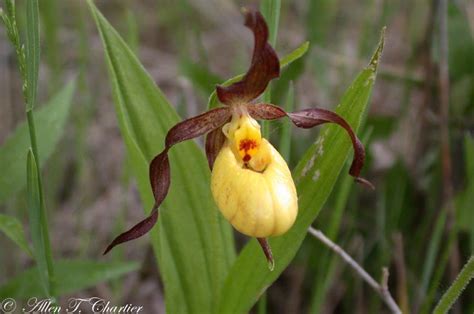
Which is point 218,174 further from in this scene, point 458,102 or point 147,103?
point 458,102

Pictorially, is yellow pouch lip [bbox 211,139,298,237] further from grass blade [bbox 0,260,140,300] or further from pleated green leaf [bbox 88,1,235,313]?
grass blade [bbox 0,260,140,300]

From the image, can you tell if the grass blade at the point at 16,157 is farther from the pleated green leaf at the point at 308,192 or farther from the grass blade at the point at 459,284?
the grass blade at the point at 459,284

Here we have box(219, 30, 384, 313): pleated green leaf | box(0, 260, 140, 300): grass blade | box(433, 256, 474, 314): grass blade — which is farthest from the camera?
box(0, 260, 140, 300): grass blade

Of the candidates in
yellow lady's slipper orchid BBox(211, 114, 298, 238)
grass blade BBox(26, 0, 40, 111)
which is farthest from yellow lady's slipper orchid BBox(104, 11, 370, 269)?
grass blade BBox(26, 0, 40, 111)

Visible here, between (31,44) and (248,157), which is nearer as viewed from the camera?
(31,44)

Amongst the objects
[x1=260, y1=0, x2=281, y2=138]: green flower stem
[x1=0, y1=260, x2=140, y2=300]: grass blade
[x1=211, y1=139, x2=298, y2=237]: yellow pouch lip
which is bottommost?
[x1=0, y1=260, x2=140, y2=300]: grass blade

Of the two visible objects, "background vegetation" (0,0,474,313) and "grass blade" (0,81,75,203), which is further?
"grass blade" (0,81,75,203)

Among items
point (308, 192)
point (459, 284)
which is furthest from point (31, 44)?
point (459, 284)

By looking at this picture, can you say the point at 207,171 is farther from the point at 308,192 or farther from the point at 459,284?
the point at 459,284
